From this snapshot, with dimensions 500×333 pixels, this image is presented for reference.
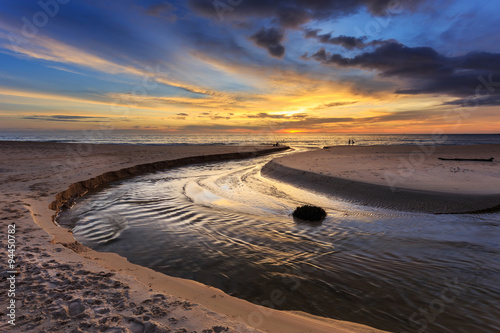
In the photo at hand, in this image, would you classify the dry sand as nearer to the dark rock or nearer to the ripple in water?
the dark rock

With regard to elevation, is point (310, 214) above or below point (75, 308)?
below

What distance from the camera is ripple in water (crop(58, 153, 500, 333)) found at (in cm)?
402

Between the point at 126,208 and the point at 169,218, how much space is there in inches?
96.3

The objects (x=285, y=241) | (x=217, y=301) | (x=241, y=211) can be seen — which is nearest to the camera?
(x=217, y=301)

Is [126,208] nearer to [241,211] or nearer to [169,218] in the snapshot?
[169,218]

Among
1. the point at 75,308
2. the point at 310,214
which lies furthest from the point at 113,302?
the point at 310,214

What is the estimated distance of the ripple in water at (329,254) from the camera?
13.2ft

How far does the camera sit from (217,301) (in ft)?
12.4

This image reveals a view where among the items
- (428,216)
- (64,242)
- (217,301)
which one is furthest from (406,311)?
(64,242)

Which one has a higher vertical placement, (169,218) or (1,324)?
(1,324)

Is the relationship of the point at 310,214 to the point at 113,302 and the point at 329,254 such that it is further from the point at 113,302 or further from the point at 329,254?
the point at 113,302

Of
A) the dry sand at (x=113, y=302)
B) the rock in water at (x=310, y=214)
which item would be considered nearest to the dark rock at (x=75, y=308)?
the dry sand at (x=113, y=302)

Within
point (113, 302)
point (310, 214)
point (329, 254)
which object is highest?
point (113, 302)

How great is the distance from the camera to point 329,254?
5953 mm
